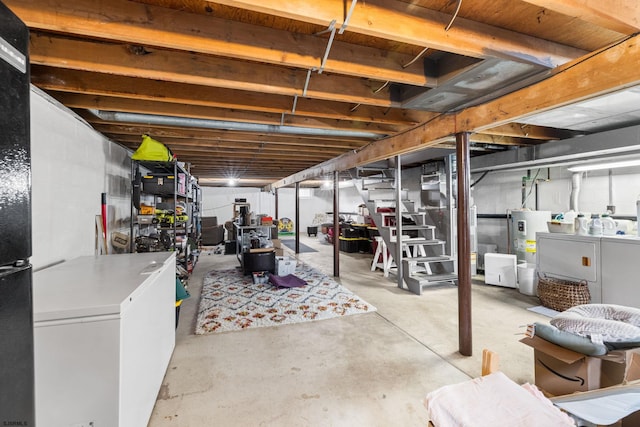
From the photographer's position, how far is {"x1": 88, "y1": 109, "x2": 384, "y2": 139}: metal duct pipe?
2637mm

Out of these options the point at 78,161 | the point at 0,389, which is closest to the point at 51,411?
the point at 0,389

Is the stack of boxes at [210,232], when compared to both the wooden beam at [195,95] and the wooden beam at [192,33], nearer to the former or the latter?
the wooden beam at [195,95]

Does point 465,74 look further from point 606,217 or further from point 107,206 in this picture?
point 107,206

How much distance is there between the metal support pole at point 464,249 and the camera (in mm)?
2395

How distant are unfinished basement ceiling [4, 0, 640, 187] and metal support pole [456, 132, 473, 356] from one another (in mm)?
259

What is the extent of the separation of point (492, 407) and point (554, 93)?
1.91 m

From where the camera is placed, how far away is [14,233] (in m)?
0.67

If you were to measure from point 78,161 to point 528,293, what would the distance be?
5.71 m

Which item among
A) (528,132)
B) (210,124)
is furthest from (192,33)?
(528,132)

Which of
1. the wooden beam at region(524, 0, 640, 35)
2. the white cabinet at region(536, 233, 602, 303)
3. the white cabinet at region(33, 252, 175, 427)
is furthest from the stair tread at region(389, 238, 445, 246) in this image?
the white cabinet at region(33, 252, 175, 427)

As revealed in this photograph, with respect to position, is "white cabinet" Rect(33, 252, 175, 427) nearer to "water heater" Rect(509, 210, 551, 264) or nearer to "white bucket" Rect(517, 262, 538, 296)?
"white bucket" Rect(517, 262, 538, 296)

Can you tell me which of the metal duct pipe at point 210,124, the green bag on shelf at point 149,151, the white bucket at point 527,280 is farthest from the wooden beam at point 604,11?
the green bag on shelf at point 149,151

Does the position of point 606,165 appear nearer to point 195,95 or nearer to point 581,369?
point 581,369

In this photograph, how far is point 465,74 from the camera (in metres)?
1.83
